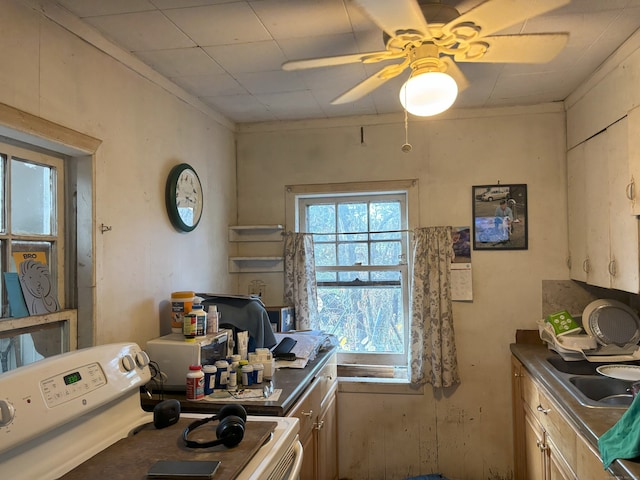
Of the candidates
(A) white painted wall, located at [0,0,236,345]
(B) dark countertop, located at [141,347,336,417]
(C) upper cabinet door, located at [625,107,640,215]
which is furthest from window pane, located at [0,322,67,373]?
(C) upper cabinet door, located at [625,107,640,215]

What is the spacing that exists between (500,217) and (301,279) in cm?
138

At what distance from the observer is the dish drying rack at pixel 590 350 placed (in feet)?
7.91

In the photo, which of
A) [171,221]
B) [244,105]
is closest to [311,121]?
[244,105]

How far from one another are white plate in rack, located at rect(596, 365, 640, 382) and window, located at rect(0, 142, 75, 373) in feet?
7.99

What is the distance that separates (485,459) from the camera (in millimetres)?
2945

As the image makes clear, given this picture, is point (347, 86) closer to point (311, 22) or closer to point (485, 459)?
point (311, 22)

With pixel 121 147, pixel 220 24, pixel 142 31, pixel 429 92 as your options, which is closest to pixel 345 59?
pixel 429 92

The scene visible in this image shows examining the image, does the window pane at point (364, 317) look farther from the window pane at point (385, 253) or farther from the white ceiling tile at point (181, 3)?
the white ceiling tile at point (181, 3)

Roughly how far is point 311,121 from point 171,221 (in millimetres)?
1313

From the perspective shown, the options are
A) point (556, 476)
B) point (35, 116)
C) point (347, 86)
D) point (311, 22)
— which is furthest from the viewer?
point (347, 86)

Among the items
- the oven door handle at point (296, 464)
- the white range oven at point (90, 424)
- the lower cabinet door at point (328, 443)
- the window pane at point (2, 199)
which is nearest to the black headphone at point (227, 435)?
the white range oven at point (90, 424)

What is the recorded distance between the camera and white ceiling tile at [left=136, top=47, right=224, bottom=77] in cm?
211

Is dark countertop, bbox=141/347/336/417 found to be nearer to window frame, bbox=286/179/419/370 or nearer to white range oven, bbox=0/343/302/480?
white range oven, bbox=0/343/302/480

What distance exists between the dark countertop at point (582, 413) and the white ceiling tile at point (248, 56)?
1.95m
